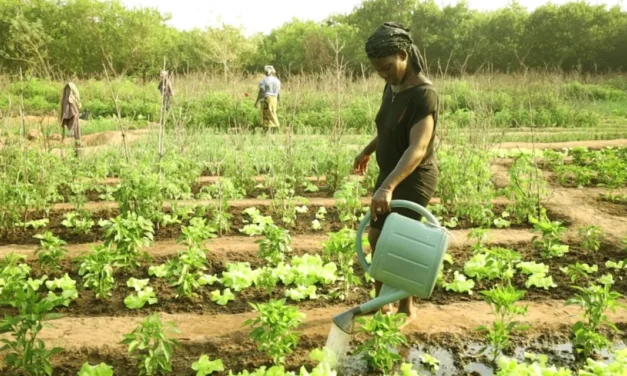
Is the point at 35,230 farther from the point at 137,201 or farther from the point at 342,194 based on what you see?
the point at 342,194

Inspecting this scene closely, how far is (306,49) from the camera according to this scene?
25.1 m

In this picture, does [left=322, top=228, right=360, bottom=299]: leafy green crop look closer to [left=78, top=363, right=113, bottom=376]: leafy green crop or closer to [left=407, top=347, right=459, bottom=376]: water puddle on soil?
[left=407, top=347, right=459, bottom=376]: water puddle on soil

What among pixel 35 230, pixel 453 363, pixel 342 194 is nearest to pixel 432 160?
pixel 453 363

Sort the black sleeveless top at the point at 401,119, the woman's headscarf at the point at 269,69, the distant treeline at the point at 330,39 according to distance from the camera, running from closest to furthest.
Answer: the black sleeveless top at the point at 401,119 → the woman's headscarf at the point at 269,69 → the distant treeline at the point at 330,39

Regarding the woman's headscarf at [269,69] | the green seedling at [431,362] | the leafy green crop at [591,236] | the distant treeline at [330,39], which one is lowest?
the green seedling at [431,362]

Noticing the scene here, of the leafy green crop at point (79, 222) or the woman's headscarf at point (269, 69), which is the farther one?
the woman's headscarf at point (269, 69)

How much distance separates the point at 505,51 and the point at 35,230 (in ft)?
70.7

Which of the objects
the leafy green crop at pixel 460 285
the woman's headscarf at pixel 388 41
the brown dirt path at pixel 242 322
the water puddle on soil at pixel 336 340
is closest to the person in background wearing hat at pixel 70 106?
the brown dirt path at pixel 242 322

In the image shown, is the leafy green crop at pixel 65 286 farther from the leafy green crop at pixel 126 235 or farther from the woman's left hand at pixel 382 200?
the woman's left hand at pixel 382 200

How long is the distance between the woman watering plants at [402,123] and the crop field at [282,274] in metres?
0.58

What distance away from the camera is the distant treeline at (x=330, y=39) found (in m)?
22.3

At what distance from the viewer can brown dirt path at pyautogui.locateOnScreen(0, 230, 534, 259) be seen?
413cm

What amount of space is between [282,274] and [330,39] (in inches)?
→ 826

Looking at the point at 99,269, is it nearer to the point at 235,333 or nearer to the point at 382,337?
the point at 235,333
